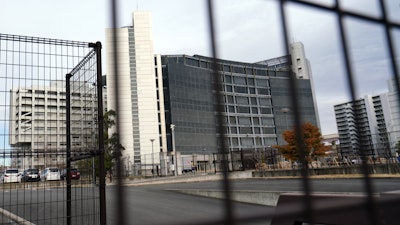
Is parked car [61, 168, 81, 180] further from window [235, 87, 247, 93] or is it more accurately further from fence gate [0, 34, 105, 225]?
window [235, 87, 247, 93]

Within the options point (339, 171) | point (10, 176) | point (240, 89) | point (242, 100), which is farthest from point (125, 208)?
point (242, 100)

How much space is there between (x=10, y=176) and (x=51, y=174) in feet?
1.44

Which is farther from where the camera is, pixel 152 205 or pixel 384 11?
pixel 152 205

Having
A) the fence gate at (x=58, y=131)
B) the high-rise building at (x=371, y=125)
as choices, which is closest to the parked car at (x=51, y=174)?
the fence gate at (x=58, y=131)

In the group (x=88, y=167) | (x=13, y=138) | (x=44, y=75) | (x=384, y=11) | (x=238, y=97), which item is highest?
(x=238, y=97)

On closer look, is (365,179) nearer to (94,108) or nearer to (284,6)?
(284,6)

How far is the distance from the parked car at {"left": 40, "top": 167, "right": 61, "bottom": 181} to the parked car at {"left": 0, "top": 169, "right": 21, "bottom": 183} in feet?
0.93

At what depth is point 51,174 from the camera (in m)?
3.96

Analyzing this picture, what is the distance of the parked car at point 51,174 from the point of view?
3955mm

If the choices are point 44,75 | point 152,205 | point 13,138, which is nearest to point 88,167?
point 13,138

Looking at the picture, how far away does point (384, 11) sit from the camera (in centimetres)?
164

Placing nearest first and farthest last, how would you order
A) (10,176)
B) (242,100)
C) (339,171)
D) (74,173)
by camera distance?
(10,176), (74,173), (339,171), (242,100)

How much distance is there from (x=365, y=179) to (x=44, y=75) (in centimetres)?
366

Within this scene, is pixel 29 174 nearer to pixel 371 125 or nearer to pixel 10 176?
pixel 10 176
